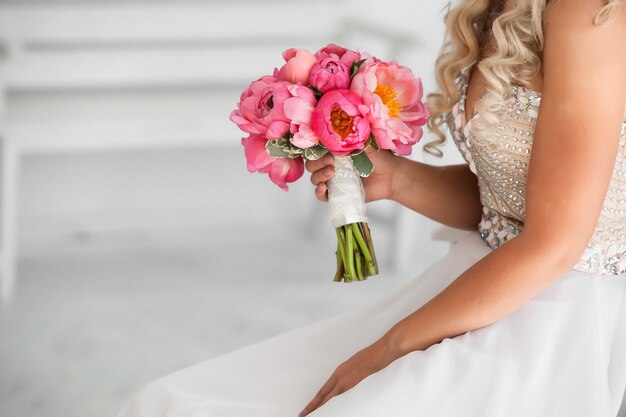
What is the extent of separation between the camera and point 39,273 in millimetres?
3678

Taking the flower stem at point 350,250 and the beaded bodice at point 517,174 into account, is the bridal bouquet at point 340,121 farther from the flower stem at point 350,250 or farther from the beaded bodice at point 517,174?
the beaded bodice at point 517,174

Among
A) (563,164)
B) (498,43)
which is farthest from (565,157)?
(498,43)

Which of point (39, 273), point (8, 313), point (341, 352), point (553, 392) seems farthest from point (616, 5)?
point (39, 273)

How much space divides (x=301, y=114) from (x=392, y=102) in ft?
0.50

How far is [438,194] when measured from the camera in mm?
1561

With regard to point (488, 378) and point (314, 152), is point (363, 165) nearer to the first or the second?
point (314, 152)

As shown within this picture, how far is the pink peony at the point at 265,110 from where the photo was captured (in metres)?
1.35

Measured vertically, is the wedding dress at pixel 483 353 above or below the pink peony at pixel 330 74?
below

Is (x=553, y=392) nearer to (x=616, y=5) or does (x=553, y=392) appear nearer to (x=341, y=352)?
(x=341, y=352)

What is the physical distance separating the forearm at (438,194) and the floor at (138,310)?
1.42 meters

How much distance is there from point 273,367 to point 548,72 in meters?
0.62

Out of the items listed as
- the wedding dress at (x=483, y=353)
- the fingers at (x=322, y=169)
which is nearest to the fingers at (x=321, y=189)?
the fingers at (x=322, y=169)

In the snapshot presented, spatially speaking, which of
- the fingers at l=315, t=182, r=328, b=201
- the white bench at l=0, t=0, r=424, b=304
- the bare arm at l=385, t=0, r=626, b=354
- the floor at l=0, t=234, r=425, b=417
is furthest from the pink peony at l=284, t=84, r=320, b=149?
the white bench at l=0, t=0, r=424, b=304

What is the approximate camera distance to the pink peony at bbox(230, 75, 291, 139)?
1.35 meters
